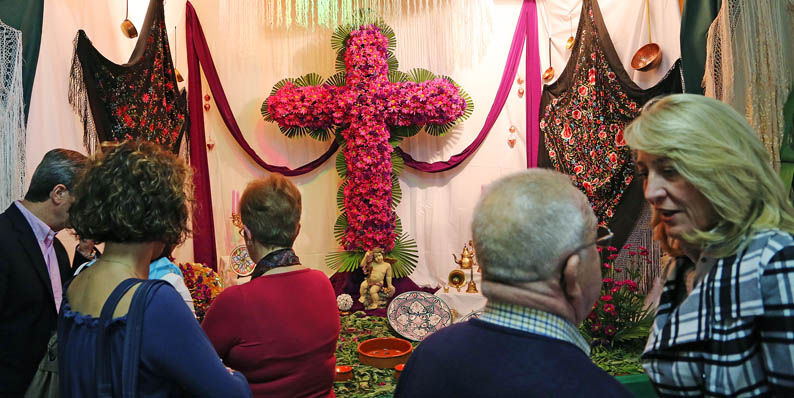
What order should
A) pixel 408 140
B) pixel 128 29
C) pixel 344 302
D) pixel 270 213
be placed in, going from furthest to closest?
pixel 408 140 → pixel 344 302 → pixel 128 29 → pixel 270 213

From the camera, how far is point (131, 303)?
1.09 meters

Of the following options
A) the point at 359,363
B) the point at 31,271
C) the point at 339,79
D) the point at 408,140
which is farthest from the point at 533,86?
the point at 31,271

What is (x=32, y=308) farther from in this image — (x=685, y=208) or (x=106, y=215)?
(x=685, y=208)

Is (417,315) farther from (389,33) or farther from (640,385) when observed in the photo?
(389,33)

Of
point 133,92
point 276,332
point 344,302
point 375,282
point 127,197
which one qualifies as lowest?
A: point 344,302

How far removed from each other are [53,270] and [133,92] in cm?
198

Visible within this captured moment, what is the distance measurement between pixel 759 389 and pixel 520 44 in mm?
4319

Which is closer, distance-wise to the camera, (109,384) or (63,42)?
(109,384)

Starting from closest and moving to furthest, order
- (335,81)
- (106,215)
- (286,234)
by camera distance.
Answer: (106,215)
(286,234)
(335,81)

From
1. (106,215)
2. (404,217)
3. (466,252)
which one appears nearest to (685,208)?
(106,215)

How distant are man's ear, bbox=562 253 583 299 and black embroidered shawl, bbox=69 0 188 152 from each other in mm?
3067

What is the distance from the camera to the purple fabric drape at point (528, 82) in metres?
4.91

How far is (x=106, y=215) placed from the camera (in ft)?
3.84

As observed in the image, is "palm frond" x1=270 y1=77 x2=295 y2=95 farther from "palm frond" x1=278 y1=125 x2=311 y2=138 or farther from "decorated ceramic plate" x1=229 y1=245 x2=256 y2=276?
"decorated ceramic plate" x1=229 y1=245 x2=256 y2=276
